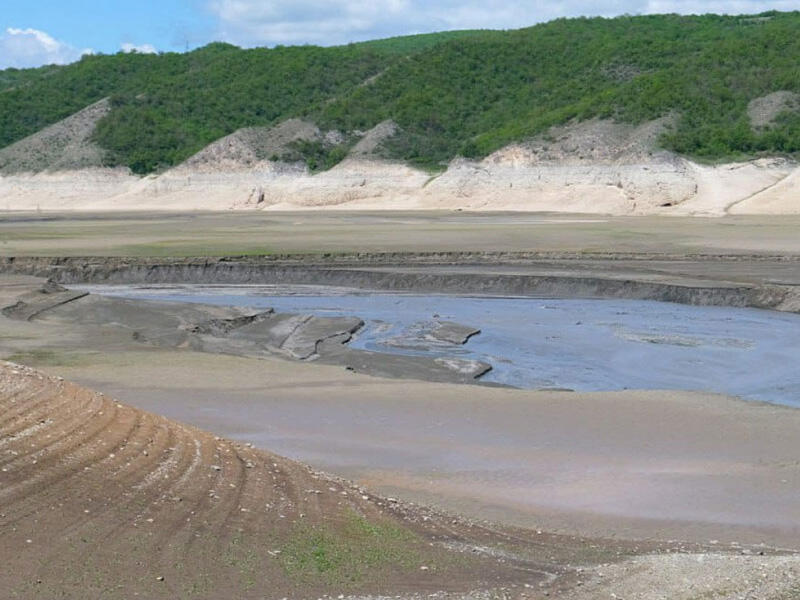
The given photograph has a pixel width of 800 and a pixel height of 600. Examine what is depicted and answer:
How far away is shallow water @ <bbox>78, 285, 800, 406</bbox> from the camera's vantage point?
69.5 feet

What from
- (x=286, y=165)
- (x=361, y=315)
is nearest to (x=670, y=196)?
(x=286, y=165)

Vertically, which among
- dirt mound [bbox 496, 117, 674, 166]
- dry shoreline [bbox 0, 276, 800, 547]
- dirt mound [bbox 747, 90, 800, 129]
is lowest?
dry shoreline [bbox 0, 276, 800, 547]

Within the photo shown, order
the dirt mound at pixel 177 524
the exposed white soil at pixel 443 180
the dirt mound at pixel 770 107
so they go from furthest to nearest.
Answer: the dirt mound at pixel 770 107, the exposed white soil at pixel 443 180, the dirt mound at pixel 177 524

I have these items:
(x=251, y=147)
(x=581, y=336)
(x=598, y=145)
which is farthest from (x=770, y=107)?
(x=581, y=336)

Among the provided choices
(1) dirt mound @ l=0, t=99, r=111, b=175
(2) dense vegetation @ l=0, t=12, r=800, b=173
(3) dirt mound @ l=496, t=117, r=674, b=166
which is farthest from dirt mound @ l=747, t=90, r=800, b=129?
(1) dirt mound @ l=0, t=99, r=111, b=175

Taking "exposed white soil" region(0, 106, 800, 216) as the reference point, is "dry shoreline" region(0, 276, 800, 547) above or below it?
below

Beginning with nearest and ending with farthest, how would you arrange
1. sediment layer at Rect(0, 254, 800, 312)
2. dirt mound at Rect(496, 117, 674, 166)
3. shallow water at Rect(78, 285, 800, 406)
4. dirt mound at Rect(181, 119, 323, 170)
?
shallow water at Rect(78, 285, 800, 406) < sediment layer at Rect(0, 254, 800, 312) < dirt mound at Rect(496, 117, 674, 166) < dirt mound at Rect(181, 119, 323, 170)

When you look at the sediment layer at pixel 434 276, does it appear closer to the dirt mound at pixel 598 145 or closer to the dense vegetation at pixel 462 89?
the dirt mound at pixel 598 145

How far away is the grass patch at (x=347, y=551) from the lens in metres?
8.70

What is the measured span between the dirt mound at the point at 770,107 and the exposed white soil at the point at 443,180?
13 centimetres

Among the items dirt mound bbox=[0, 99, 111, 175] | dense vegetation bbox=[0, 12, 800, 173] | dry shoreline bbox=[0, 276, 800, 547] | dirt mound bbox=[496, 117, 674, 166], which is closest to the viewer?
dry shoreline bbox=[0, 276, 800, 547]

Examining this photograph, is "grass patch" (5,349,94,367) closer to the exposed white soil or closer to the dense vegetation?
the exposed white soil

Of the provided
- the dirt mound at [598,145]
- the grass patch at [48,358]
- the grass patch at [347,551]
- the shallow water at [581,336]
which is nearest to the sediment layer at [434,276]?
the shallow water at [581,336]

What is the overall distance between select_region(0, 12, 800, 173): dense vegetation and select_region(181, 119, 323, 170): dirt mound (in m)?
2.37
